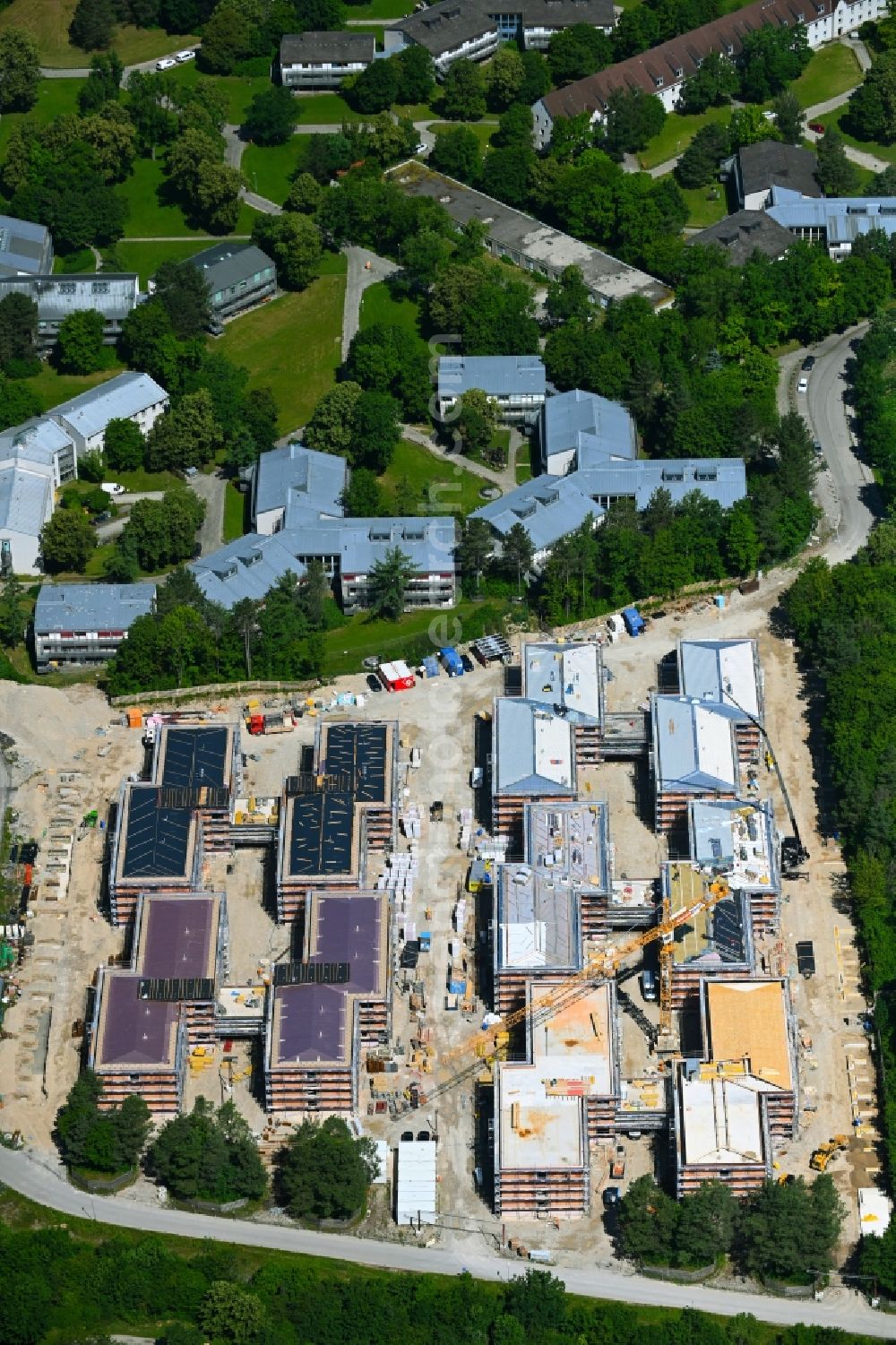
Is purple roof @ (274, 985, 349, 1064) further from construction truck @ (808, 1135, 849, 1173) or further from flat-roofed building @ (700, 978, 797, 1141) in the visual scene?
construction truck @ (808, 1135, 849, 1173)

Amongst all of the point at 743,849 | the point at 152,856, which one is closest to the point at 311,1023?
the point at 152,856

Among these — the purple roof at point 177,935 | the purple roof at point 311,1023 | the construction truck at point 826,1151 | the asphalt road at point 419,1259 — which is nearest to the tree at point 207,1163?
the asphalt road at point 419,1259

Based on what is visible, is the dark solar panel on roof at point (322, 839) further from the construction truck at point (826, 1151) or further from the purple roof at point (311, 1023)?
the construction truck at point (826, 1151)

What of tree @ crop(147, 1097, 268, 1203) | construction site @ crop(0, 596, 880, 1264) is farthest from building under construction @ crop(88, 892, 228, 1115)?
tree @ crop(147, 1097, 268, 1203)

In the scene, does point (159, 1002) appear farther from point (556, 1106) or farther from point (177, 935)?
point (556, 1106)

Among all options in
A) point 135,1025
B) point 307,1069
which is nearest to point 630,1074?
point 307,1069

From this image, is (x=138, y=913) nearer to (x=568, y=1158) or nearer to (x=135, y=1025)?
(x=135, y=1025)

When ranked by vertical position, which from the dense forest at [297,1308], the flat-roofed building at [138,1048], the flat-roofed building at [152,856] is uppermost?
the flat-roofed building at [152,856]
